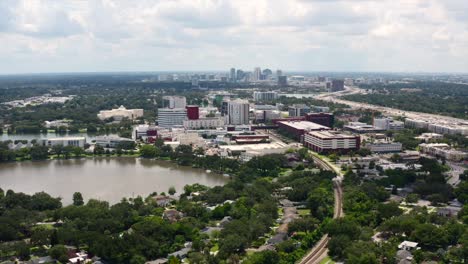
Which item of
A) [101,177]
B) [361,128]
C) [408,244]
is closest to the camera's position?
[408,244]

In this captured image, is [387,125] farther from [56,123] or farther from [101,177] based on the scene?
[56,123]

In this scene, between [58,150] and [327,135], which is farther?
[327,135]

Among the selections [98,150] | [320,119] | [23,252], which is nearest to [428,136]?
[320,119]

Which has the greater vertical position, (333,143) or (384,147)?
(333,143)

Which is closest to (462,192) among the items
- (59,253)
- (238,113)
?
(59,253)

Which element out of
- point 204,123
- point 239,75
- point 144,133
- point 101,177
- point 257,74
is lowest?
point 101,177

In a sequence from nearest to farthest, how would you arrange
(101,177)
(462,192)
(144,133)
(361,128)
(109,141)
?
(462,192) → (101,177) → (109,141) → (144,133) → (361,128)

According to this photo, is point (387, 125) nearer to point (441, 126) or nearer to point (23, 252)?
point (441, 126)

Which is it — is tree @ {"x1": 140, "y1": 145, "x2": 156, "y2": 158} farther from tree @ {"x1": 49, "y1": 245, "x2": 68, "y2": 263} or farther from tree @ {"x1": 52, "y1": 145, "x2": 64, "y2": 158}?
tree @ {"x1": 49, "y1": 245, "x2": 68, "y2": 263}

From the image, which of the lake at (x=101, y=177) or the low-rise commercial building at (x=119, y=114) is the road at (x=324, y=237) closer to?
the lake at (x=101, y=177)
